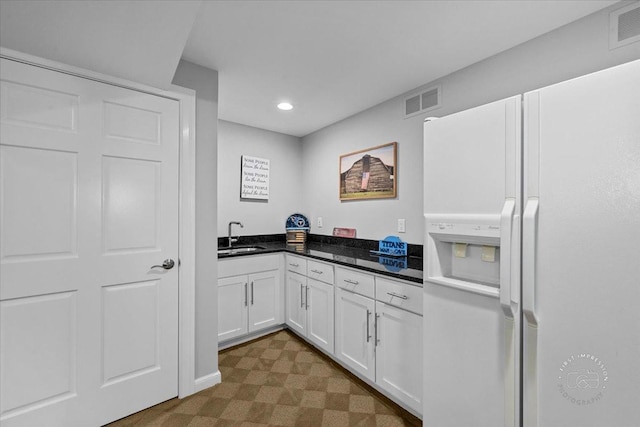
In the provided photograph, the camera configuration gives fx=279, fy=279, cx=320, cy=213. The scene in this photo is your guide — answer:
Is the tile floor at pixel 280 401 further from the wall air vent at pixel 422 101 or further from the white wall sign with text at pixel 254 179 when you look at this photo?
the wall air vent at pixel 422 101

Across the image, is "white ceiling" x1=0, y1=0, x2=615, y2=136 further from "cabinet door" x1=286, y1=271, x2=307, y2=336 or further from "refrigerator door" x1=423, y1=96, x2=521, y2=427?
"cabinet door" x1=286, y1=271, x2=307, y2=336

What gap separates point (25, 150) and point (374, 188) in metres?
2.52

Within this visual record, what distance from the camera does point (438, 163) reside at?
138 cm

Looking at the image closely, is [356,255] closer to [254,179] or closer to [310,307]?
[310,307]

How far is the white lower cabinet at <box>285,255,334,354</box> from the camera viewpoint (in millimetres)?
2406

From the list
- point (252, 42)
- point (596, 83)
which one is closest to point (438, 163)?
point (596, 83)

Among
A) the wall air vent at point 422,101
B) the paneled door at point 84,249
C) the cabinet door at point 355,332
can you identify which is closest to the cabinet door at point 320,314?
the cabinet door at point 355,332

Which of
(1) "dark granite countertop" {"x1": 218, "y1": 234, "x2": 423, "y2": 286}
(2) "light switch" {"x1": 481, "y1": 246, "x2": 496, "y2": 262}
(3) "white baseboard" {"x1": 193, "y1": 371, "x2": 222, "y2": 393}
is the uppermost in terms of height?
(2) "light switch" {"x1": 481, "y1": 246, "x2": 496, "y2": 262}

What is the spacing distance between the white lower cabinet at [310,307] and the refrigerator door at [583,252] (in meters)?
1.52

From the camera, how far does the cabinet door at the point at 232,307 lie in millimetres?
2588

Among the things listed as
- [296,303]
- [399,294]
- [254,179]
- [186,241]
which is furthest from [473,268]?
[254,179]

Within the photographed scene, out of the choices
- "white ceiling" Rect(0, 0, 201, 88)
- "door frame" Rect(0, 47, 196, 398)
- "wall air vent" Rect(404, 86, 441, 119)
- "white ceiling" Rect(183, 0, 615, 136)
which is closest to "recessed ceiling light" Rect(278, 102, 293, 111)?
"white ceiling" Rect(183, 0, 615, 136)

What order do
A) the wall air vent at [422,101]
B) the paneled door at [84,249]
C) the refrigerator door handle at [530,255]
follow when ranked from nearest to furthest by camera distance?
the refrigerator door handle at [530,255], the paneled door at [84,249], the wall air vent at [422,101]

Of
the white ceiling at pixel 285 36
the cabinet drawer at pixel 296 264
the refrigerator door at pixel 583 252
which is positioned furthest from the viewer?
the cabinet drawer at pixel 296 264
